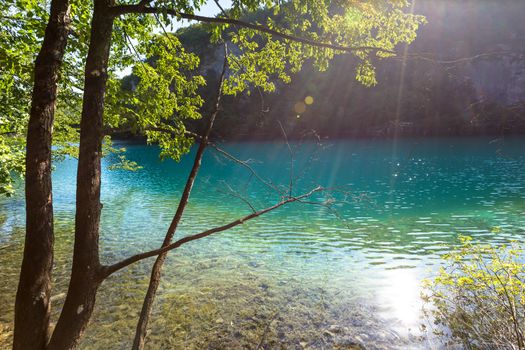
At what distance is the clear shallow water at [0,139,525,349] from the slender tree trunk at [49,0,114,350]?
188cm

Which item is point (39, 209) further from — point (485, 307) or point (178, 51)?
point (485, 307)

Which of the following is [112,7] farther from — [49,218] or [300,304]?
[300,304]

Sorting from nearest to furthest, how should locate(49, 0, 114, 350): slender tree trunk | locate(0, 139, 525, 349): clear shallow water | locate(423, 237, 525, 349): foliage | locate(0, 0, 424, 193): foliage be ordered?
locate(49, 0, 114, 350): slender tree trunk → locate(0, 0, 424, 193): foliage → locate(423, 237, 525, 349): foliage → locate(0, 139, 525, 349): clear shallow water

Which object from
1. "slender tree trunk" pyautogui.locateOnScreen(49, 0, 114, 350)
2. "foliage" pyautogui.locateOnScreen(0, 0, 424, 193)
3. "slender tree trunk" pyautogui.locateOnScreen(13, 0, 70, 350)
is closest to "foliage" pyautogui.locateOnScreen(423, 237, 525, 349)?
"foliage" pyautogui.locateOnScreen(0, 0, 424, 193)

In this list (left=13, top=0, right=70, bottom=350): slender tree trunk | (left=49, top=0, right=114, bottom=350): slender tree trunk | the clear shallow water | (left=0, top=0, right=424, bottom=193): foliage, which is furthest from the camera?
the clear shallow water

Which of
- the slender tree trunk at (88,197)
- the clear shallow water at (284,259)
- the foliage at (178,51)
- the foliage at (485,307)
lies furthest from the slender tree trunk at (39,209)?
the foliage at (485,307)

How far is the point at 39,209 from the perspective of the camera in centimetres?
333

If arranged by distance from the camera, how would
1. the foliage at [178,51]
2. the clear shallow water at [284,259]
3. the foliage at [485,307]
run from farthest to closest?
the clear shallow water at [284,259], the foliage at [485,307], the foliage at [178,51]

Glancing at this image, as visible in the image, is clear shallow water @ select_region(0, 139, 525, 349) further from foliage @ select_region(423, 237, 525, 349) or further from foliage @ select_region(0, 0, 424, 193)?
foliage @ select_region(0, 0, 424, 193)

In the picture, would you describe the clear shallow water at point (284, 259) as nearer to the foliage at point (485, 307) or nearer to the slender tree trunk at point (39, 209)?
the foliage at point (485, 307)

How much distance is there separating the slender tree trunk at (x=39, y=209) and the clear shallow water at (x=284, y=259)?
7.60 ft

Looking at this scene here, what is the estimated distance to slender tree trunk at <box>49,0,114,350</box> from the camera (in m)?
3.39

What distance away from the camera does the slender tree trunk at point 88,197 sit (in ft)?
11.1

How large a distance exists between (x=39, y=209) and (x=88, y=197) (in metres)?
0.49
